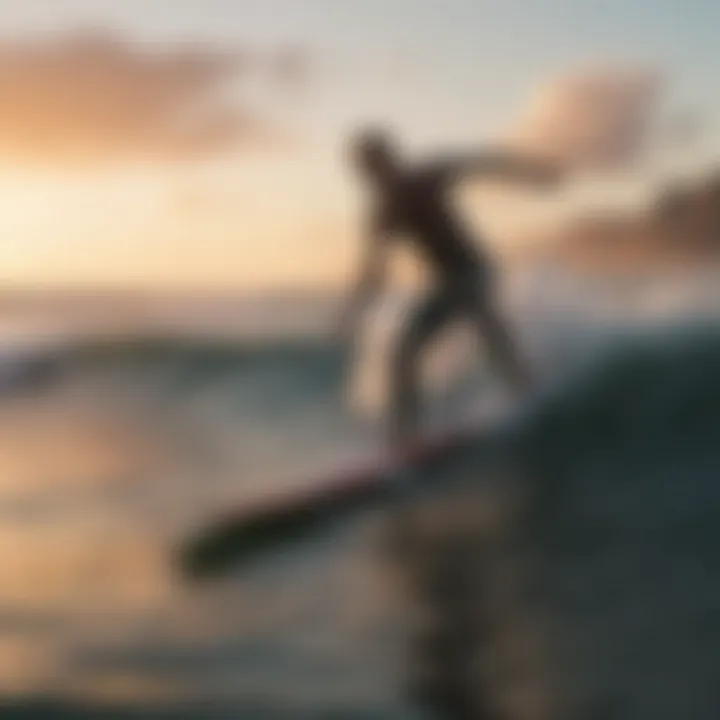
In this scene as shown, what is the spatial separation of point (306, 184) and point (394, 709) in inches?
22.7

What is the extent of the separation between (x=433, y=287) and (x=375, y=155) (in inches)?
6.3

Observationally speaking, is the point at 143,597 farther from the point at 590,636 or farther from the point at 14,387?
the point at 590,636

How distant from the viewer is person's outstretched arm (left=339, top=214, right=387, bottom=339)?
1401mm

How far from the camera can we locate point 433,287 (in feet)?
4.58

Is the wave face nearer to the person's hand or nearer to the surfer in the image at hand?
the surfer

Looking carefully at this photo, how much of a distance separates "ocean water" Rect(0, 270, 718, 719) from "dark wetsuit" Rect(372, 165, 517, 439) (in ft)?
0.08

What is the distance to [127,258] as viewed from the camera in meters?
1.43

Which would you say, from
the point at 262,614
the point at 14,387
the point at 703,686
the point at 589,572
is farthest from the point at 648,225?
the point at 14,387

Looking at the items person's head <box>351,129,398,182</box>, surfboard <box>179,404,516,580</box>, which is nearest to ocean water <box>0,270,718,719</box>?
surfboard <box>179,404,516,580</box>

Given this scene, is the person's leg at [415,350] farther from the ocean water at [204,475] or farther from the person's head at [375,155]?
the person's head at [375,155]

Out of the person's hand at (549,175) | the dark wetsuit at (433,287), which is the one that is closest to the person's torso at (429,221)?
the dark wetsuit at (433,287)

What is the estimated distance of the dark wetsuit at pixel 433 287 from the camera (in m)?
1.39

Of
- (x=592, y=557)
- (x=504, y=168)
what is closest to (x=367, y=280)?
(x=504, y=168)

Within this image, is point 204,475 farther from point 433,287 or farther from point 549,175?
point 549,175
